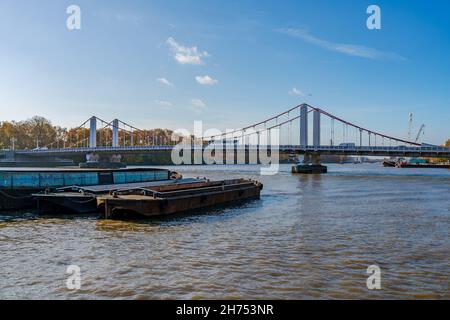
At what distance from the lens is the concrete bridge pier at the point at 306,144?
349 feet

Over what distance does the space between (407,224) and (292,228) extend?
6.91 metres

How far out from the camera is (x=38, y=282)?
498 inches

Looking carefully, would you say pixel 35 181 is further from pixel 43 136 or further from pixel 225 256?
pixel 43 136

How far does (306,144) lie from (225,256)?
10143 cm

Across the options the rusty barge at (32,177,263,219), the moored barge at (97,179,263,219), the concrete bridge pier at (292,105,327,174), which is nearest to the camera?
the moored barge at (97,179,263,219)

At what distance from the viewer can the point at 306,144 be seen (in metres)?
115

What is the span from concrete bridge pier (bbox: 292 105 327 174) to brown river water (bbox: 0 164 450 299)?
7955cm

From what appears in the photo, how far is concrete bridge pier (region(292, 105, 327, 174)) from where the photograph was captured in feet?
349

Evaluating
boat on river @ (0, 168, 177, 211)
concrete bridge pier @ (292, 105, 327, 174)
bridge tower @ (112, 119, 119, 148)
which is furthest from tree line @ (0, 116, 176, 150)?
boat on river @ (0, 168, 177, 211)

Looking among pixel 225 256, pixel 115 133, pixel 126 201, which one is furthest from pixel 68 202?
pixel 115 133

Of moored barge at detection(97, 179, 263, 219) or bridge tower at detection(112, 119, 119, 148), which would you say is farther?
bridge tower at detection(112, 119, 119, 148)

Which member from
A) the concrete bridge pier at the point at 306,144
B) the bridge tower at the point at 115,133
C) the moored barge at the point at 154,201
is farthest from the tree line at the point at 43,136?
the moored barge at the point at 154,201

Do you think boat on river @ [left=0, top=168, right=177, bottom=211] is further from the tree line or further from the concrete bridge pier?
the tree line
